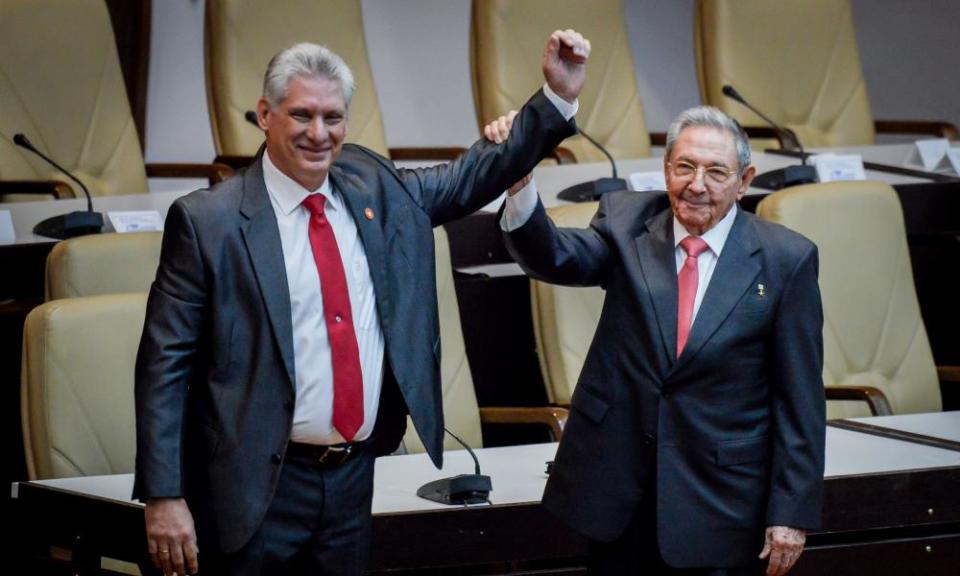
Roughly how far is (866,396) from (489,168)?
1.40m

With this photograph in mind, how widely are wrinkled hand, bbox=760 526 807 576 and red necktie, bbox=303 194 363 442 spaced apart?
2.12ft

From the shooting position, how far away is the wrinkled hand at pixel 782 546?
2188 mm

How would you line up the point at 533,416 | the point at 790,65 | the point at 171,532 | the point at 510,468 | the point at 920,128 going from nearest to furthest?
the point at 171,532 < the point at 510,468 < the point at 533,416 < the point at 790,65 < the point at 920,128

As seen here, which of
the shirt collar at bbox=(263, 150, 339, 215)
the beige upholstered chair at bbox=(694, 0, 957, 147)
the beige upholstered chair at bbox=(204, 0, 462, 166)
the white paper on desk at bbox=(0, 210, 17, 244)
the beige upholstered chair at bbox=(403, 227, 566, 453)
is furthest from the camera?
the beige upholstered chair at bbox=(694, 0, 957, 147)

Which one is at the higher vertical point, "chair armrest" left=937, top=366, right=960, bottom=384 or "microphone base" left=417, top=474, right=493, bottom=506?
"chair armrest" left=937, top=366, right=960, bottom=384

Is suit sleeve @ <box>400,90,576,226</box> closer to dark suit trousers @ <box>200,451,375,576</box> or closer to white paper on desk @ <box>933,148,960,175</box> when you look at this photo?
dark suit trousers @ <box>200,451,375,576</box>

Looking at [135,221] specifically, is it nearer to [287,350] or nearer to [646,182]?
[646,182]

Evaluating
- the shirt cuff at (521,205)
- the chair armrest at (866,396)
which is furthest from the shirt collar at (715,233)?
the chair armrest at (866,396)

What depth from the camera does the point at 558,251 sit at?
226 centimetres

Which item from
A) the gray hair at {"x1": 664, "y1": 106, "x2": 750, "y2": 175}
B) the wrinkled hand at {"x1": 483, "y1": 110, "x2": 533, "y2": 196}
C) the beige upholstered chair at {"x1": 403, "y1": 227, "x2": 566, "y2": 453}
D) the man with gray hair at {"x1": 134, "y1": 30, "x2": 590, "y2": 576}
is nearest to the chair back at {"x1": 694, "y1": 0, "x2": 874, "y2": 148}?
the beige upholstered chair at {"x1": 403, "y1": 227, "x2": 566, "y2": 453}

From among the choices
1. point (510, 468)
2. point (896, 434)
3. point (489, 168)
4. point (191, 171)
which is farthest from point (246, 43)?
point (489, 168)

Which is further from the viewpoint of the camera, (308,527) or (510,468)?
(510,468)

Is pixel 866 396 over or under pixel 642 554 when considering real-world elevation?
over

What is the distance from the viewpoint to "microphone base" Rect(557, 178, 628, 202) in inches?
148
